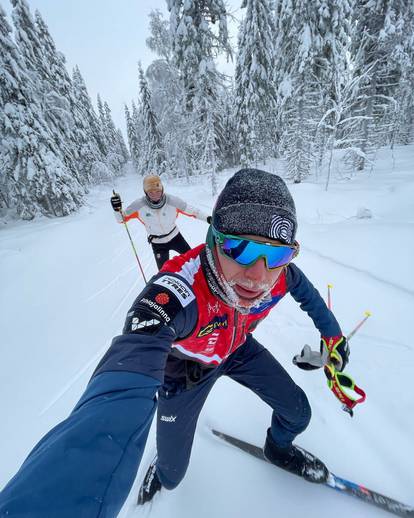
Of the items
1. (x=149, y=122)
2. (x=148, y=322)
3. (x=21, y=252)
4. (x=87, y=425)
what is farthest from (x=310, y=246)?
(x=149, y=122)

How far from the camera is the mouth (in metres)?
1.36

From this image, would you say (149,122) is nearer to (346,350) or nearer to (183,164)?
(183,164)

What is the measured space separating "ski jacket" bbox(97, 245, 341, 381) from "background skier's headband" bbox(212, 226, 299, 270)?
0.95 feet

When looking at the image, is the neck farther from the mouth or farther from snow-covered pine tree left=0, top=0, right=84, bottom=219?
A: snow-covered pine tree left=0, top=0, right=84, bottom=219

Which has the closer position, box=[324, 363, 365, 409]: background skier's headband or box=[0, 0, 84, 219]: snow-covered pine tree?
box=[324, 363, 365, 409]: background skier's headband

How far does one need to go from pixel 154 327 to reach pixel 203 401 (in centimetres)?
104

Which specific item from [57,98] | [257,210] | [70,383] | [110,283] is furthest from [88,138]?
[257,210]

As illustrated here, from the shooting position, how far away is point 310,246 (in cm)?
558

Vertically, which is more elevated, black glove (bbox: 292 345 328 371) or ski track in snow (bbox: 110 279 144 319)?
black glove (bbox: 292 345 328 371)

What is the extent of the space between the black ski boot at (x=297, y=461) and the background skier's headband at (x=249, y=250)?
169 cm

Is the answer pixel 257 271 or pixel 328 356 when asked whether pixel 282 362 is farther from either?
pixel 257 271

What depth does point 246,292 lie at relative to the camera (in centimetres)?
136

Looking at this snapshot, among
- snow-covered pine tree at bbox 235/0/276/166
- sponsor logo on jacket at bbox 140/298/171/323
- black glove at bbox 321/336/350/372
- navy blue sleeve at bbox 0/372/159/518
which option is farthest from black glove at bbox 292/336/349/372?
snow-covered pine tree at bbox 235/0/276/166

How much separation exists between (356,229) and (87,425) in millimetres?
6342
